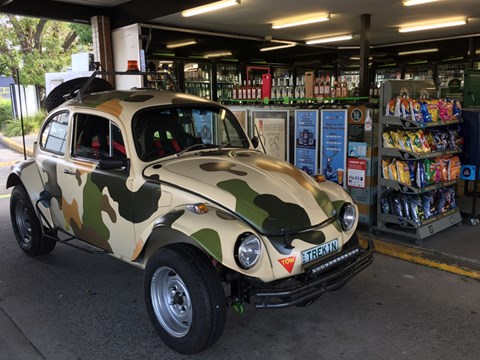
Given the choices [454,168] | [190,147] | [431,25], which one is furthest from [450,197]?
[431,25]

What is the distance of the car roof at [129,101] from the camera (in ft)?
13.8

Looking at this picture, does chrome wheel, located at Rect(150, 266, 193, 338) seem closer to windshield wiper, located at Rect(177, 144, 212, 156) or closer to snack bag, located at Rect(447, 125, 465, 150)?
windshield wiper, located at Rect(177, 144, 212, 156)

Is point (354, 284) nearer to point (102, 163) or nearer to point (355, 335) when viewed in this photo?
point (355, 335)

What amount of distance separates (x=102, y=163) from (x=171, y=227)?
36.4 inches

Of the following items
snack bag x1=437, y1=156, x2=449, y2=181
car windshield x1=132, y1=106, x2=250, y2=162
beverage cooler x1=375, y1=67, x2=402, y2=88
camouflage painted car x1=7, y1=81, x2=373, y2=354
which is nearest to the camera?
camouflage painted car x1=7, y1=81, x2=373, y2=354

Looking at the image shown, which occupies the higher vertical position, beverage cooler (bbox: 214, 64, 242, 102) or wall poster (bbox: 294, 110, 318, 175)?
beverage cooler (bbox: 214, 64, 242, 102)

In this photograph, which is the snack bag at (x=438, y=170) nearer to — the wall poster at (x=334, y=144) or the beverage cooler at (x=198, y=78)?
the wall poster at (x=334, y=144)

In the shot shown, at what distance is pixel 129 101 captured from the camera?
432 cm

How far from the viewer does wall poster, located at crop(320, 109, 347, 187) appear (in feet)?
20.4

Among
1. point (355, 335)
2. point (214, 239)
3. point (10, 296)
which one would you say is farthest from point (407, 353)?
point (10, 296)

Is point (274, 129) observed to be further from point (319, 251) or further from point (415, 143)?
point (319, 251)

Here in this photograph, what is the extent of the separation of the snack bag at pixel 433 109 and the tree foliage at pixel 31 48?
1819 centimetres

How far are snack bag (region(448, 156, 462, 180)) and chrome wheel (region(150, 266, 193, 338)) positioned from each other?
4.19 meters

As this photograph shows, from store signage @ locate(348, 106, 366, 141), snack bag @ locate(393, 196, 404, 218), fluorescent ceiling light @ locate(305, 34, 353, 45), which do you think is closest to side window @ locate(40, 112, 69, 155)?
A: store signage @ locate(348, 106, 366, 141)
